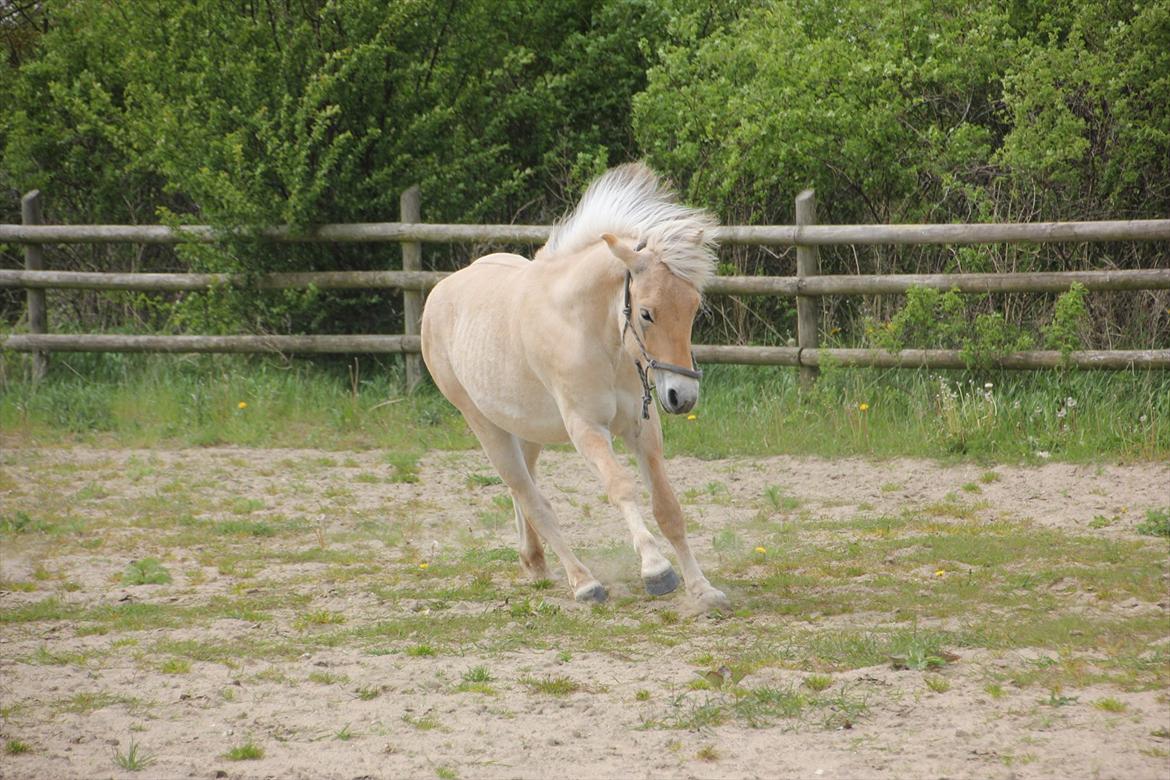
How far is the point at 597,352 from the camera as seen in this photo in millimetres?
6449

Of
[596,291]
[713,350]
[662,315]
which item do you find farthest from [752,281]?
[662,315]

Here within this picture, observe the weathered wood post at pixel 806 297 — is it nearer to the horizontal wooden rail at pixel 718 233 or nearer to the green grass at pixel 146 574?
the horizontal wooden rail at pixel 718 233

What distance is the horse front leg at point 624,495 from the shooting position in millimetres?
5895

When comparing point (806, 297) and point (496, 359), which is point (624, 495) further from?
point (806, 297)

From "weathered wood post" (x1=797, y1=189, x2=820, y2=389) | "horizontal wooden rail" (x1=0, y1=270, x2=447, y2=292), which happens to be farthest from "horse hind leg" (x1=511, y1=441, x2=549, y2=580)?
"horizontal wooden rail" (x1=0, y1=270, x2=447, y2=292)

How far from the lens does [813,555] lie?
7340 mm

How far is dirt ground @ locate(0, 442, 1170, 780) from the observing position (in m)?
4.46

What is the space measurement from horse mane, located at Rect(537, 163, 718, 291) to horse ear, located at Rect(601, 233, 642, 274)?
0.11m

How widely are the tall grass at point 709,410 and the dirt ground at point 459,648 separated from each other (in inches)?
15.7

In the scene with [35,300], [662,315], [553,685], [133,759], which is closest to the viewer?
[133,759]

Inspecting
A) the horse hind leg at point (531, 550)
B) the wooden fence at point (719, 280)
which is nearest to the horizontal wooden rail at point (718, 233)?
the wooden fence at point (719, 280)

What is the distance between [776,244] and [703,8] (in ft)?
10.8

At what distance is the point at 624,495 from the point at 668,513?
0.27 metres

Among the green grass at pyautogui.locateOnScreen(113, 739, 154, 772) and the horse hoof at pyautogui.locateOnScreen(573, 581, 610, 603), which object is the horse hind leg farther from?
the green grass at pyautogui.locateOnScreen(113, 739, 154, 772)
